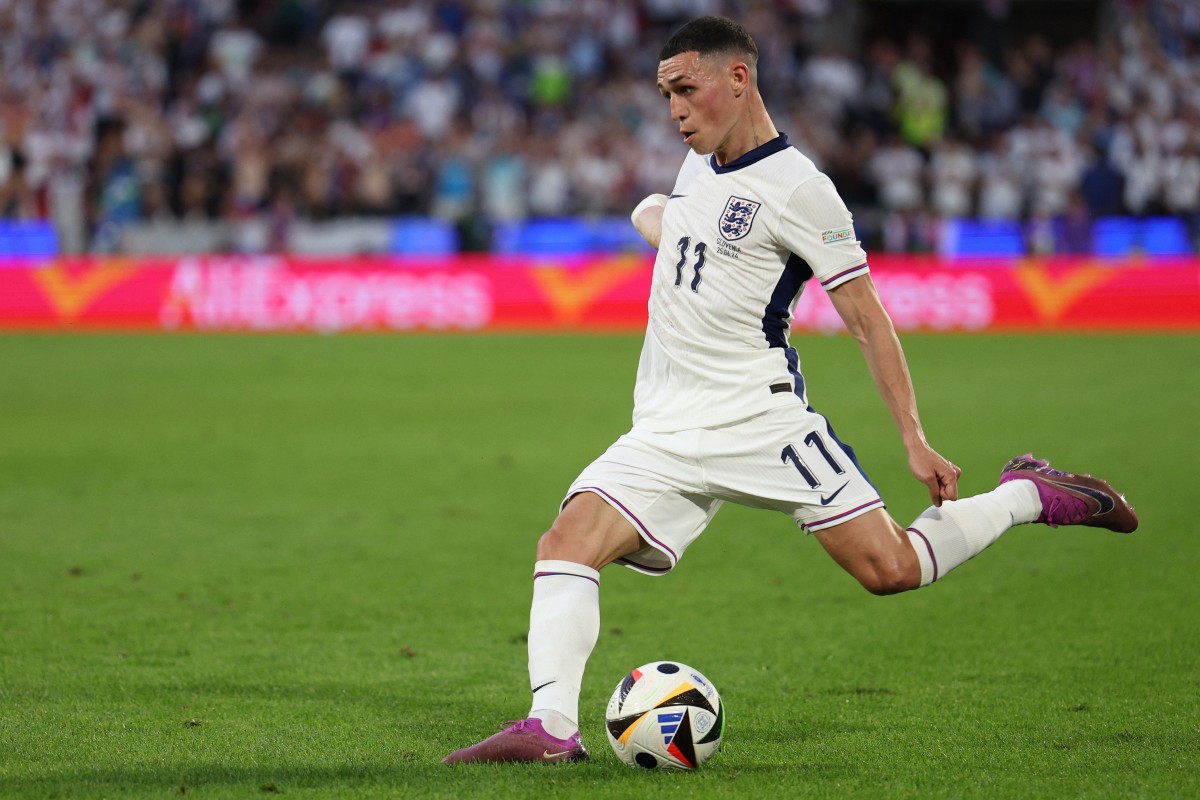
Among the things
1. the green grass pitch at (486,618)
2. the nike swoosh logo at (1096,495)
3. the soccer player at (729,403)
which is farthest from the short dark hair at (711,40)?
the green grass pitch at (486,618)

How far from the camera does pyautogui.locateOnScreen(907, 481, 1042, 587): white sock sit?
4527 mm

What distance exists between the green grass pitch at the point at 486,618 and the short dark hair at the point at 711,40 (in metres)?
2.09

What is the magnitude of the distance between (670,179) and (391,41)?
618 centimetres

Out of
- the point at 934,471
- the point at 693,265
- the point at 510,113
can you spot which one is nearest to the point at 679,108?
the point at 693,265

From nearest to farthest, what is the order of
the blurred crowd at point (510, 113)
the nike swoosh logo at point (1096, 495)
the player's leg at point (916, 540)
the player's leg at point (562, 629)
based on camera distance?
the player's leg at point (562, 629) < the player's leg at point (916, 540) < the nike swoosh logo at point (1096, 495) < the blurred crowd at point (510, 113)

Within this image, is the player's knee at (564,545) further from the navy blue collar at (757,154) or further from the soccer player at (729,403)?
the navy blue collar at (757,154)

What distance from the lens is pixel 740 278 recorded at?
4418 millimetres

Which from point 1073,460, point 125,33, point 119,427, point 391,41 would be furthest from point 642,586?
point 125,33

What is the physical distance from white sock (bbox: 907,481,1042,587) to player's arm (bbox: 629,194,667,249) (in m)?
1.21

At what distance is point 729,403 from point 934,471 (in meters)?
0.63

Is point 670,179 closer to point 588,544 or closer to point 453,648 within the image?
point 453,648

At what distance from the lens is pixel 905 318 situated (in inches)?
766

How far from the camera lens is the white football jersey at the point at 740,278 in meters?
4.32

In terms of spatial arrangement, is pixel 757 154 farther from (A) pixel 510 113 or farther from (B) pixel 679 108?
(A) pixel 510 113
